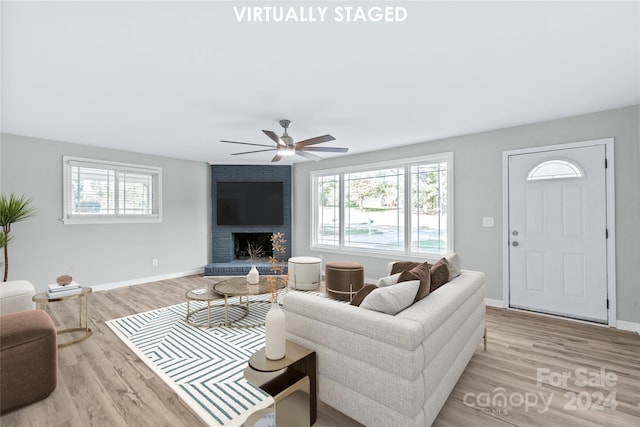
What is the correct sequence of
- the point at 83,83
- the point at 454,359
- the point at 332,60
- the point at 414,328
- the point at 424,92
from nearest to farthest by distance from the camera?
the point at 414,328
the point at 454,359
the point at 332,60
the point at 83,83
the point at 424,92

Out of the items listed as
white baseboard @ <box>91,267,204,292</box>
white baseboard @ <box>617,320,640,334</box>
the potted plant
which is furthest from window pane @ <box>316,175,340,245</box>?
the potted plant

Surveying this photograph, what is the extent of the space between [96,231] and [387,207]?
496 cm

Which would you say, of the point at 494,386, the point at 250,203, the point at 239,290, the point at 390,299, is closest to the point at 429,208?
the point at 494,386

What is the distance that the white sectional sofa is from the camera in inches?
57.3

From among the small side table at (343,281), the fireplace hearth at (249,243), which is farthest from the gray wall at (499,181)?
the fireplace hearth at (249,243)

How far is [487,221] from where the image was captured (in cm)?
405

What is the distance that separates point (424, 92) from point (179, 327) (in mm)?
3603

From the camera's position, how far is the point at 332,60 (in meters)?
2.18

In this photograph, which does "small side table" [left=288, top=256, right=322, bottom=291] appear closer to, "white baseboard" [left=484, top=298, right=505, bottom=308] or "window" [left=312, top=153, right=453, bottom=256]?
"window" [left=312, top=153, right=453, bottom=256]

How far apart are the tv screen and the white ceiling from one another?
2.63 metres

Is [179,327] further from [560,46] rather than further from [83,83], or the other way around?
[560,46]

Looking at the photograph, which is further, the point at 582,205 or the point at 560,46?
the point at 582,205

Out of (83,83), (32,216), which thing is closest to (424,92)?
(83,83)

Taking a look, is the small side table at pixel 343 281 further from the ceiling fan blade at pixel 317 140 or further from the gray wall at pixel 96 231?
the gray wall at pixel 96 231
